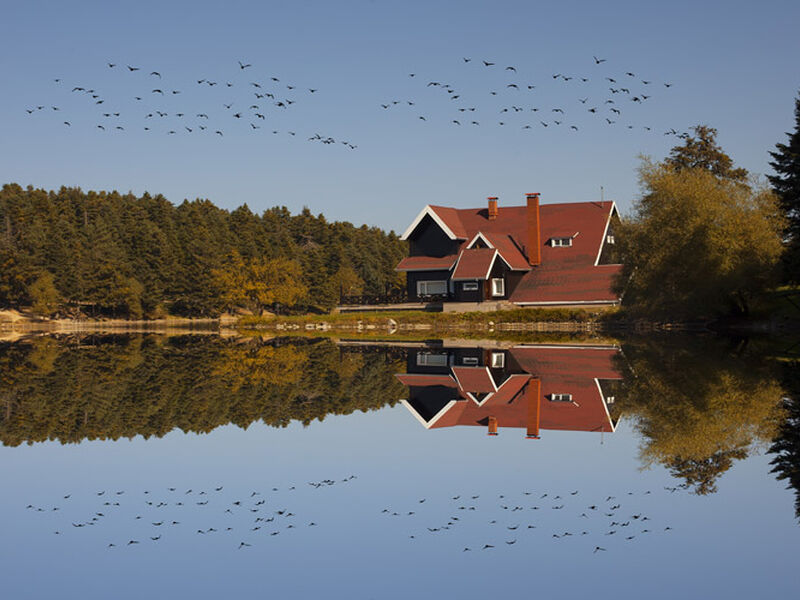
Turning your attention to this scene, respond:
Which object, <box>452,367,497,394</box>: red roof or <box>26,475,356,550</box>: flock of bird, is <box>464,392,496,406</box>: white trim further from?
<box>26,475,356,550</box>: flock of bird

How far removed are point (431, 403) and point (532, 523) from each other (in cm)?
866

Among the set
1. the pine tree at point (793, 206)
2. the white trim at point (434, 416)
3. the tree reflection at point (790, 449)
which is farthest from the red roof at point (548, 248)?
the tree reflection at point (790, 449)

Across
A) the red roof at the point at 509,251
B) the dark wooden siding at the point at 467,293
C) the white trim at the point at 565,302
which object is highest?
the red roof at the point at 509,251

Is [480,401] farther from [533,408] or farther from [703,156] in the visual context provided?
[703,156]

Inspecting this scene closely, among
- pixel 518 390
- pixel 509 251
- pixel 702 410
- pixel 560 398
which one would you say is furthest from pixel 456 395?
pixel 509 251

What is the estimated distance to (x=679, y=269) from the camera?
1834 inches

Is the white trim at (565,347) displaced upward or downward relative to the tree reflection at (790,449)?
upward

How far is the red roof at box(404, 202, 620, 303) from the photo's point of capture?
60344mm

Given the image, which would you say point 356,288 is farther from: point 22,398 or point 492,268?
point 22,398

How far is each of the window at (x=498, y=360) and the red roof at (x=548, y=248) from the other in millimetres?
27646

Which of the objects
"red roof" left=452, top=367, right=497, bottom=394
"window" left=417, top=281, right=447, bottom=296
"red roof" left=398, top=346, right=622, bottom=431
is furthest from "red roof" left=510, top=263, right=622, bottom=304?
"red roof" left=452, top=367, right=497, bottom=394

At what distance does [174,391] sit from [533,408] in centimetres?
820

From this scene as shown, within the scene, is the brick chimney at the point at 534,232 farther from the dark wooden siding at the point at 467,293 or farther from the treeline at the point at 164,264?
the treeline at the point at 164,264

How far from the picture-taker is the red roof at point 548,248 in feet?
198
